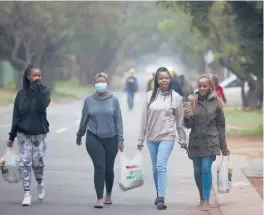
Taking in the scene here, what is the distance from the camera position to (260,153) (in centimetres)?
1906

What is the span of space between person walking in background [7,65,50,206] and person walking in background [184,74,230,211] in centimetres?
176

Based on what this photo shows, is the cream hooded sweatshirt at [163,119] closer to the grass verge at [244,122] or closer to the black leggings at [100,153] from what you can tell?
the black leggings at [100,153]

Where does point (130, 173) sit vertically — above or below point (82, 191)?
above

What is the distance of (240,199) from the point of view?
1219cm

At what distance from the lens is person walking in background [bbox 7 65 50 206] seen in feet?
36.5

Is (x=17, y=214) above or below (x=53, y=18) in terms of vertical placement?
below

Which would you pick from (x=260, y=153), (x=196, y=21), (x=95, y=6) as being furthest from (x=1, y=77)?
(x=260, y=153)

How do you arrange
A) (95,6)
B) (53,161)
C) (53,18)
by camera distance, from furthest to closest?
(95,6) < (53,18) < (53,161)

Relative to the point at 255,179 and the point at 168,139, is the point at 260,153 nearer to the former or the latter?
the point at 255,179

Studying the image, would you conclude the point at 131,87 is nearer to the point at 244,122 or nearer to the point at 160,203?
the point at 244,122

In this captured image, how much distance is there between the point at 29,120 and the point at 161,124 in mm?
1596

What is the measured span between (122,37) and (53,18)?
79.8ft

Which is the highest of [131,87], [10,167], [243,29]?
[243,29]

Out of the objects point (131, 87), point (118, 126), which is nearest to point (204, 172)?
point (118, 126)
